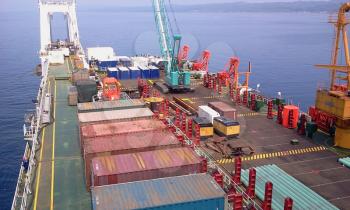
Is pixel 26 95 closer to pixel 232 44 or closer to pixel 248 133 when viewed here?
pixel 248 133

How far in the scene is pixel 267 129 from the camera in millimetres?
38875

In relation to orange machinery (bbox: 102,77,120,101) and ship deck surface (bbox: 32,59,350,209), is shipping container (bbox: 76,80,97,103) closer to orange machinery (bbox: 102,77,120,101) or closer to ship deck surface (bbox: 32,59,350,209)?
orange machinery (bbox: 102,77,120,101)

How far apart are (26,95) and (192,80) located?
117ft

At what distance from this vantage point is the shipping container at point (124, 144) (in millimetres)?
24278

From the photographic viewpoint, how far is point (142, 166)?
866 inches

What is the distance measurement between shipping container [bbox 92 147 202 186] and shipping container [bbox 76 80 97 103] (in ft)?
81.3

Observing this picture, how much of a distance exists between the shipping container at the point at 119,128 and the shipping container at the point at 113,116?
2.36ft

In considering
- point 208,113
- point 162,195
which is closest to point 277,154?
point 208,113

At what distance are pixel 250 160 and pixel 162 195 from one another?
552 inches

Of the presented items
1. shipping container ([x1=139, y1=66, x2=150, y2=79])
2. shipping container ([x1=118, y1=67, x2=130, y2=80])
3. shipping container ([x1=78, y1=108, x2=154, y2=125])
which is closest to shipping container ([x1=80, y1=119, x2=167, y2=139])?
shipping container ([x1=78, y1=108, x2=154, y2=125])

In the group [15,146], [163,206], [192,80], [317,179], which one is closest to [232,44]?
[192,80]

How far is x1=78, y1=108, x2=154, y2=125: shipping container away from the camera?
1256 inches

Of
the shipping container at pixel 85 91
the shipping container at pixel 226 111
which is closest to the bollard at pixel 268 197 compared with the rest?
the shipping container at pixel 226 111

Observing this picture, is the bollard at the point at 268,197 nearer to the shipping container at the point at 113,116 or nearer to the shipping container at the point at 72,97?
the shipping container at the point at 113,116
